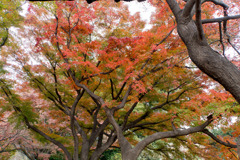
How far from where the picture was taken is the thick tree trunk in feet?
7.54

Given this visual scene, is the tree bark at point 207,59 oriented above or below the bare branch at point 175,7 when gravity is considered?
below

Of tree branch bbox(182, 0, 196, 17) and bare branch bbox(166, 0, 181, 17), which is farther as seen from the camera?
bare branch bbox(166, 0, 181, 17)

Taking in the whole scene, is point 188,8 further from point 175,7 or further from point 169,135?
point 169,135

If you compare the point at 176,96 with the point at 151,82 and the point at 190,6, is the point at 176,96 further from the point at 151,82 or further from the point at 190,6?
the point at 190,6

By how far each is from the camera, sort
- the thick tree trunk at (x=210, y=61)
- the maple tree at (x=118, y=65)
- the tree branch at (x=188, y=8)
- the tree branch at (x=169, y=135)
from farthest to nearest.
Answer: the tree branch at (x=169, y=135), the maple tree at (x=118, y=65), the tree branch at (x=188, y=8), the thick tree trunk at (x=210, y=61)

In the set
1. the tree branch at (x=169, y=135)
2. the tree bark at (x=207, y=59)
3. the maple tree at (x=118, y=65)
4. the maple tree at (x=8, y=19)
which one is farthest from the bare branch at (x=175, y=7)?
the maple tree at (x=8, y=19)

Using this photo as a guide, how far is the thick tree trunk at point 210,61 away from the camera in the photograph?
7.54 feet

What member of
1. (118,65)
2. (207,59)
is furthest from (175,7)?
(118,65)

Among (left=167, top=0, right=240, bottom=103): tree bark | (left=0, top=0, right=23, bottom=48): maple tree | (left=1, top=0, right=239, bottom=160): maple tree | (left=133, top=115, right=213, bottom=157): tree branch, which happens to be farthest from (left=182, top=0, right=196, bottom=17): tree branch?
(left=0, top=0, right=23, bottom=48): maple tree

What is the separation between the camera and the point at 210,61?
99.4 inches

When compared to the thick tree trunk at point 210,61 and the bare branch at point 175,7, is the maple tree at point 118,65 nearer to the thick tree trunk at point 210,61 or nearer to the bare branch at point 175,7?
the bare branch at point 175,7

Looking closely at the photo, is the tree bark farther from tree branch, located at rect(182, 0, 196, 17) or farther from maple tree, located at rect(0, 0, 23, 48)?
maple tree, located at rect(0, 0, 23, 48)

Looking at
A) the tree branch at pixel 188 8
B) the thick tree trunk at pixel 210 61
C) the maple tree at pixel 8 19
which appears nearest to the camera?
the thick tree trunk at pixel 210 61

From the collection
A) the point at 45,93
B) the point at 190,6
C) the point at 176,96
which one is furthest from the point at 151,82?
the point at 45,93
